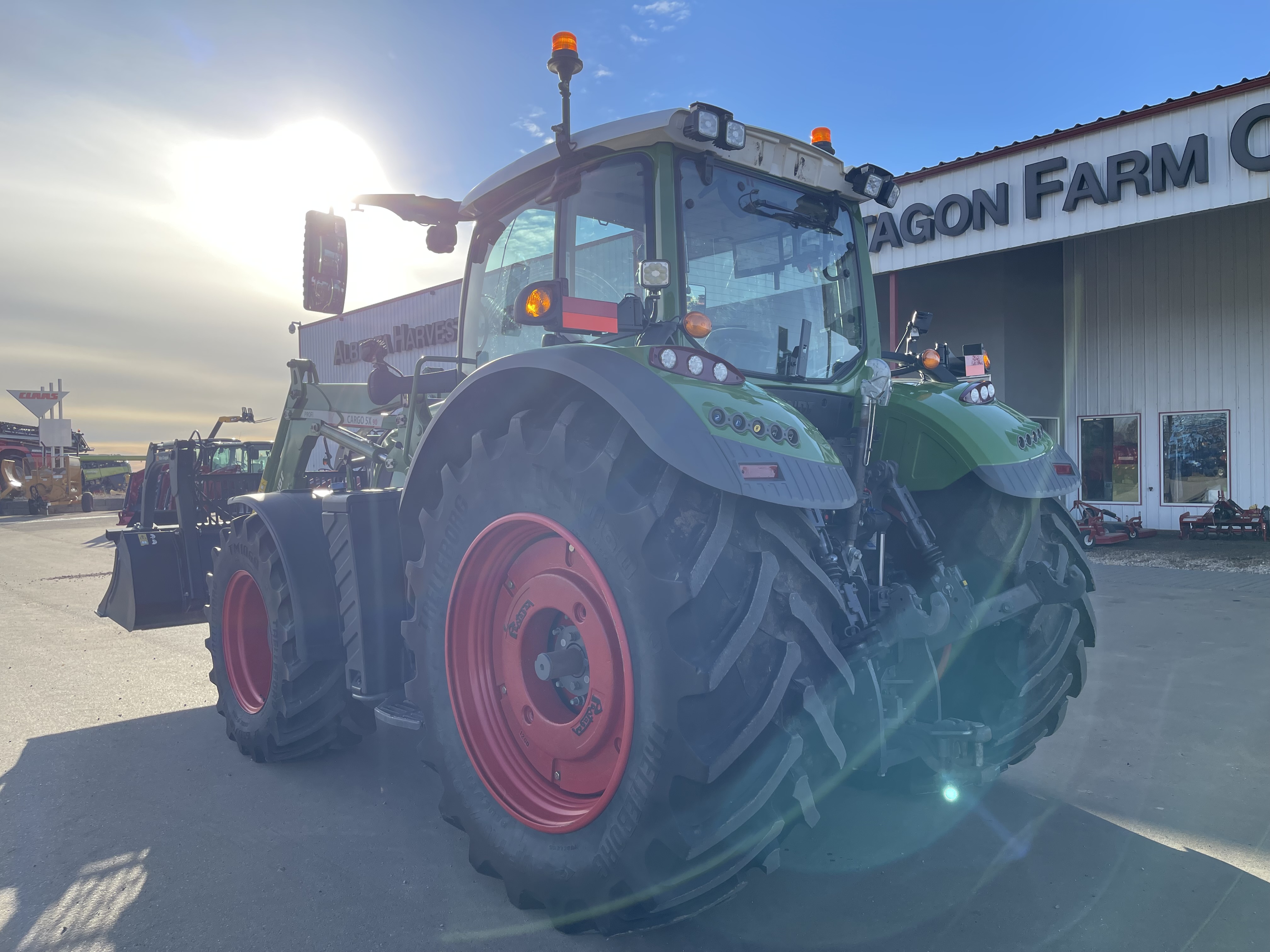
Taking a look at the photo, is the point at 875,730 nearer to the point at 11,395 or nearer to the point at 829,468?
the point at 829,468

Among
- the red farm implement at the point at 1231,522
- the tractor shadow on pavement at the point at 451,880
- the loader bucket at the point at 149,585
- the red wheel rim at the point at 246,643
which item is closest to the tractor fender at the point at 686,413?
the tractor shadow on pavement at the point at 451,880

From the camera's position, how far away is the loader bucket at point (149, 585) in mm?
5164

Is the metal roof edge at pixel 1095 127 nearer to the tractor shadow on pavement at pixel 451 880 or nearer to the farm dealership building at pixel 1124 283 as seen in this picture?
the farm dealership building at pixel 1124 283

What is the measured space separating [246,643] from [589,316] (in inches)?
117

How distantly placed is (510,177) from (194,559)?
3465 millimetres

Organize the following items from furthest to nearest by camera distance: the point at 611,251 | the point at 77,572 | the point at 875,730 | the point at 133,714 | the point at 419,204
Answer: the point at 77,572 → the point at 133,714 → the point at 419,204 → the point at 611,251 → the point at 875,730

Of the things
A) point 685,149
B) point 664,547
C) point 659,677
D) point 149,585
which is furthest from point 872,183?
point 149,585

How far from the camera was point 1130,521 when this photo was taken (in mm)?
14758

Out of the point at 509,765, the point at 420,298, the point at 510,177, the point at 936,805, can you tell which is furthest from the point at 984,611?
the point at 420,298

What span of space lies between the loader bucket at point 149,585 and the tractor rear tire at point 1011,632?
4355 millimetres

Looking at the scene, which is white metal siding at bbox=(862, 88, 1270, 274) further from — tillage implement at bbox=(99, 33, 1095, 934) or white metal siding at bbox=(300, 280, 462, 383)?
white metal siding at bbox=(300, 280, 462, 383)

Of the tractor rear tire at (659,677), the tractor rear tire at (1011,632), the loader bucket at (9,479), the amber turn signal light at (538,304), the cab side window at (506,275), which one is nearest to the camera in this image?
the tractor rear tire at (659,677)

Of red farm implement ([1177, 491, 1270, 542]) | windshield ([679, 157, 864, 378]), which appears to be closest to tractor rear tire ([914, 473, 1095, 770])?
windshield ([679, 157, 864, 378])

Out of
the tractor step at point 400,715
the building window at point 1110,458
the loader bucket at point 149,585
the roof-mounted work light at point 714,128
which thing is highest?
the roof-mounted work light at point 714,128
